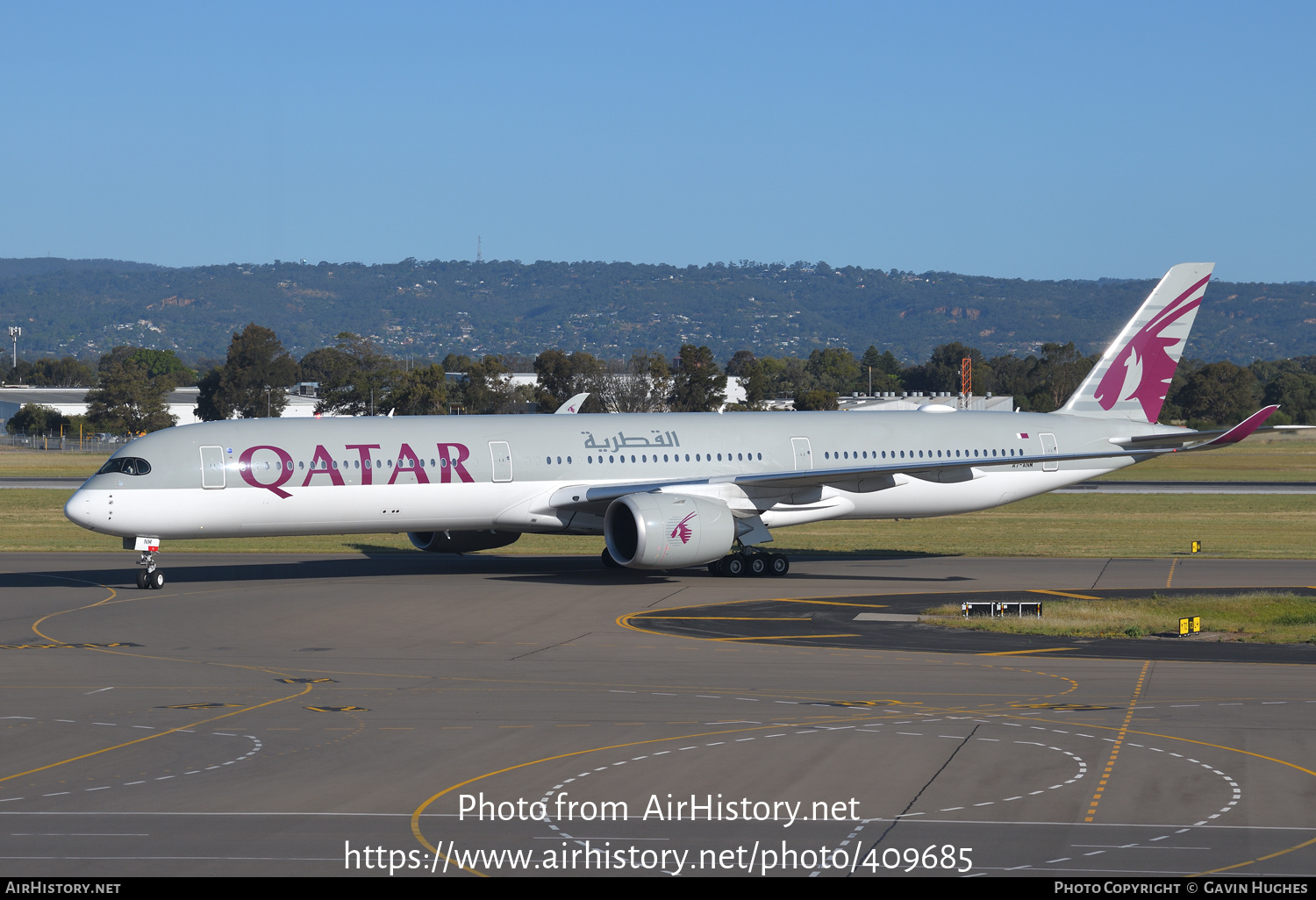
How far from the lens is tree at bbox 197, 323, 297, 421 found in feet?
489

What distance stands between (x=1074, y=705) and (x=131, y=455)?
22510mm

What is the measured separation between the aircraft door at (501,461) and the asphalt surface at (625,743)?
196 inches

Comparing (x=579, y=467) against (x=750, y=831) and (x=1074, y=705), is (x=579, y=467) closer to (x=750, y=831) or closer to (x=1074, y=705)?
(x=1074, y=705)

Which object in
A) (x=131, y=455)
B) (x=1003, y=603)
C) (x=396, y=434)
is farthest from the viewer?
(x=396, y=434)

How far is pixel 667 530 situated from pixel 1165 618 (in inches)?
442

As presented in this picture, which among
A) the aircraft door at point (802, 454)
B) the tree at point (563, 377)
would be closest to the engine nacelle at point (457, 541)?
the aircraft door at point (802, 454)

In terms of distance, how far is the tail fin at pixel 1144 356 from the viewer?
41.0m

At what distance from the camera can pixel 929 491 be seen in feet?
124

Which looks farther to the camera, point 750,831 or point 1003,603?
point 1003,603

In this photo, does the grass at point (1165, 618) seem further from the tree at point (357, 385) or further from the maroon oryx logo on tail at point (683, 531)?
the tree at point (357, 385)

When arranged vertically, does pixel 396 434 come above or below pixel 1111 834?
above

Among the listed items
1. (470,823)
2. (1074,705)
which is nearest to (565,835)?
(470,823)

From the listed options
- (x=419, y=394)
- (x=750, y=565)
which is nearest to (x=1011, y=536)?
(x=750, y=565)

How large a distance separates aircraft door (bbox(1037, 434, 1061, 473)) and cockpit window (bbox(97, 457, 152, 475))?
24.6m
